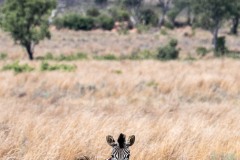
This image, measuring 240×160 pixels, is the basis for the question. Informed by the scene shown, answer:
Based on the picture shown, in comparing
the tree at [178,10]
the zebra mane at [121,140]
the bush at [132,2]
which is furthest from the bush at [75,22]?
the zebra mane at [121,140]

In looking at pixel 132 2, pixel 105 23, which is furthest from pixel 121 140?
pixel 132 2

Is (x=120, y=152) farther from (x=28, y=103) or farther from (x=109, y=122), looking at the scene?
(x=28, y=103)

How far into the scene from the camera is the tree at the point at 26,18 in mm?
23594

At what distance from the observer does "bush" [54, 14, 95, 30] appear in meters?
54.3

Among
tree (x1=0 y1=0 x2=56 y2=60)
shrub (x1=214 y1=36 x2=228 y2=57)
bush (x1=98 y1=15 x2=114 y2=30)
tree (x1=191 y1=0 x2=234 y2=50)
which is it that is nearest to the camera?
tree (x1=0 y1=0 x2=56 y2=60)

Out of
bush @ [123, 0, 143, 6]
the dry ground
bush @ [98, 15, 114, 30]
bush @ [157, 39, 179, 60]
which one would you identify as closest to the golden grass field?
the dry ground

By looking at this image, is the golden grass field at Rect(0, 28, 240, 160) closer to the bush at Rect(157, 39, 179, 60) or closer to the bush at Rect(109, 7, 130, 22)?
the bush at Rect(157, 39, 179, 60)

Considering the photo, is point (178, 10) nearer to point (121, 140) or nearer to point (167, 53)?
point (167, 53)

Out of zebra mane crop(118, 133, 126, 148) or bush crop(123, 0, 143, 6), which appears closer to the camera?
zebra mane crop(118, 133, 126, 148)

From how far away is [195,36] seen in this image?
4897cm

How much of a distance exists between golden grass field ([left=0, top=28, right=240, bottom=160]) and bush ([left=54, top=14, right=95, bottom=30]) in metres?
40.1

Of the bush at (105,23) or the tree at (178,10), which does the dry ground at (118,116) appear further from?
the tree at (178,10)

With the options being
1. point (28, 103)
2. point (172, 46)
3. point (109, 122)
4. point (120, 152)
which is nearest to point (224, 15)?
point (172, 46)

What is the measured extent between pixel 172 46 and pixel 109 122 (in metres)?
22.0
